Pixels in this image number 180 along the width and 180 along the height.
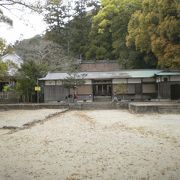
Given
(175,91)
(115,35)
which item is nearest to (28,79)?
(115,35)

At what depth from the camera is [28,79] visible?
36125 millimetres

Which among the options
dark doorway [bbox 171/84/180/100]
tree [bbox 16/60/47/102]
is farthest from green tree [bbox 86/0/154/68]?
tree [bbox 16/60/47/102]

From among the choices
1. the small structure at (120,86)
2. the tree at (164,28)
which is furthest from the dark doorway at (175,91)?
the tree at (164,28)

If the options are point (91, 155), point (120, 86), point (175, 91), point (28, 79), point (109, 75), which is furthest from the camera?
point (109, 75)

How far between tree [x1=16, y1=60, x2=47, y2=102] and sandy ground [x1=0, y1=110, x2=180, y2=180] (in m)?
22.4

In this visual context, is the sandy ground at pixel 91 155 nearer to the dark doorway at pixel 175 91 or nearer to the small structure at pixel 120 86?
the dark doorway at pixel 175 91

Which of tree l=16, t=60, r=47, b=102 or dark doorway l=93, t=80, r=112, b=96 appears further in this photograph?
dark doorway l=93, t=80, r=112, b=96

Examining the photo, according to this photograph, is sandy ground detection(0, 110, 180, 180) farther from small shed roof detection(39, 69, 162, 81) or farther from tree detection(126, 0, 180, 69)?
small shed roof detection(39, 69, 162, 81)

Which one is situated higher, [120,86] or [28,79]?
[28,79]

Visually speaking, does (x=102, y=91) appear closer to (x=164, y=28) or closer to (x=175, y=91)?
(x=175, y=91)

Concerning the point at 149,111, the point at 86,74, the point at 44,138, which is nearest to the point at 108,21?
the point at 86,74

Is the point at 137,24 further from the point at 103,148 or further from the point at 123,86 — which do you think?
the point at 103,148

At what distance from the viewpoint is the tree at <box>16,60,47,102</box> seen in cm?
3577

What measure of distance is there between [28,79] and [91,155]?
28.0m
